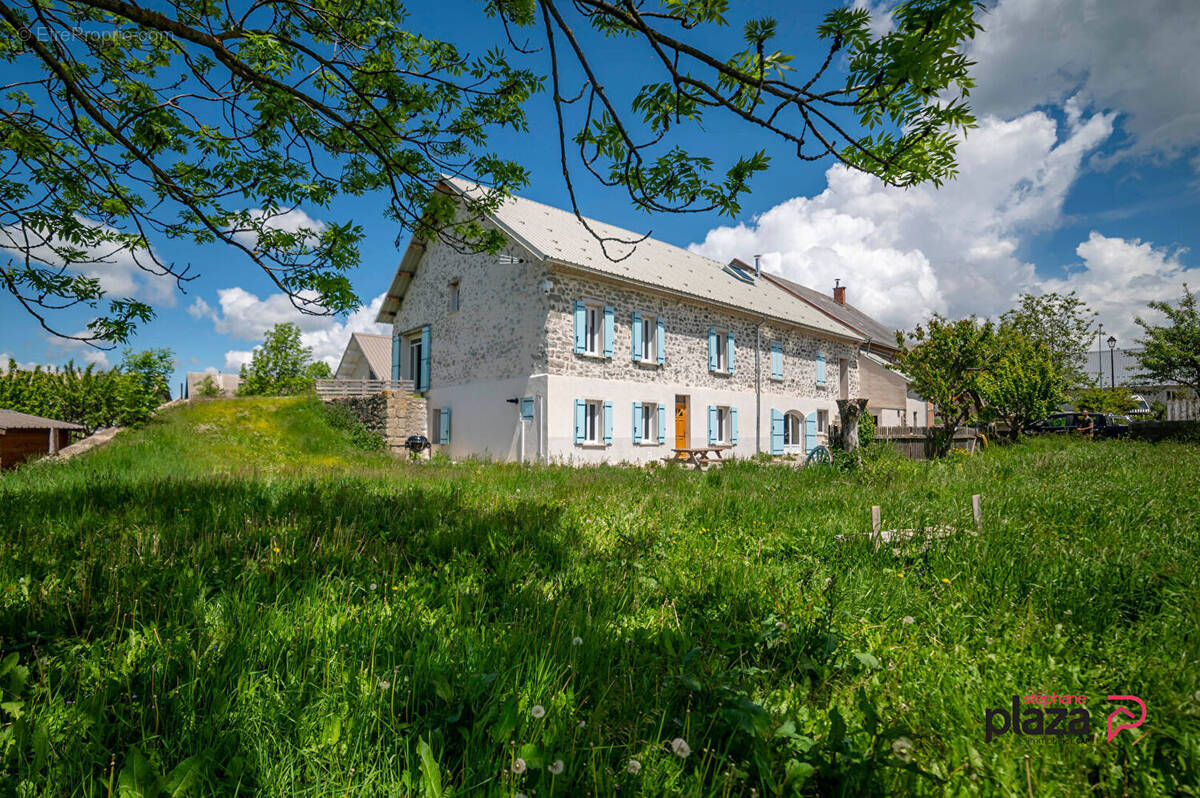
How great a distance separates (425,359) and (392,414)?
9.04ft

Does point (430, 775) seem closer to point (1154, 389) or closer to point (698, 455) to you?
point (698, 455)

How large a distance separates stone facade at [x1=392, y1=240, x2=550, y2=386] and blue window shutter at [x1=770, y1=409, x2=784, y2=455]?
10.5 metres

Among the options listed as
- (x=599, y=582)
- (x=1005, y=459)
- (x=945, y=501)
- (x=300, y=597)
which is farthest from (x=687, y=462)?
(x=300, y=597)

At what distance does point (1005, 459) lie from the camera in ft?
38.1

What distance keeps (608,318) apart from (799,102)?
1417 centimetres

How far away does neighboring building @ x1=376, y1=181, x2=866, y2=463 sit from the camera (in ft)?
51.7

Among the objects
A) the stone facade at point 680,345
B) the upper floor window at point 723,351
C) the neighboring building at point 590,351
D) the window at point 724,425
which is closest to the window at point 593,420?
the neighboring building at point 590,351

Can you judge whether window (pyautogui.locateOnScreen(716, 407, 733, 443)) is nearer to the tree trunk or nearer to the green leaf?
the tree trunk

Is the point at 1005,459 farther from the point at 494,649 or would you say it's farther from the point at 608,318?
the point at 494,649

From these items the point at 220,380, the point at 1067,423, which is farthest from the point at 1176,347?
the point at 220,380

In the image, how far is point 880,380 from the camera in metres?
26.5

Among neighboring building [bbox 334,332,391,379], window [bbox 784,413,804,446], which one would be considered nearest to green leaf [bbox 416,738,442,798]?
window [bbox 784,413,804,446]

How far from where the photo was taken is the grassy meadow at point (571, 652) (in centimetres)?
163

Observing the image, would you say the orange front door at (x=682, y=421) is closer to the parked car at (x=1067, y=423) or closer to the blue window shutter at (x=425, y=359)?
the blue window shutter at (x=425, y=359)
